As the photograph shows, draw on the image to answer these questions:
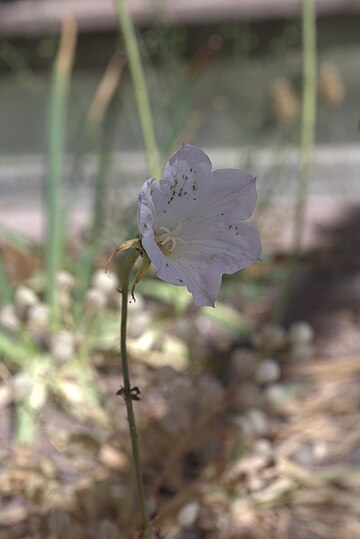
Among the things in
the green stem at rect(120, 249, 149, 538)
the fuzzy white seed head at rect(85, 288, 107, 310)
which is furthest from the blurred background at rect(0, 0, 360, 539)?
the green stem at rect(120, 249, 149, 538)

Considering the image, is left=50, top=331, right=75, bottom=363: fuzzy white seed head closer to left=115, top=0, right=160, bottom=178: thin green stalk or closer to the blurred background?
the blurred background

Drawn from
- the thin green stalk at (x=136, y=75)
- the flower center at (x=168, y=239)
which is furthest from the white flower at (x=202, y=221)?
the thin green stalk at (x=136, y=75)

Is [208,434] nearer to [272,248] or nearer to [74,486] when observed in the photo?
[74,486]

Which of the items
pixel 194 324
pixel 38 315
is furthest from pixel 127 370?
pixel 38 315

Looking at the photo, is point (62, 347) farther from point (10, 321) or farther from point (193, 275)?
point (193, 275)

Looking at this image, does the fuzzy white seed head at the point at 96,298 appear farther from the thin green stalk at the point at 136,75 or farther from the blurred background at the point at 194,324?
the thin green stalk at the point at 136,75

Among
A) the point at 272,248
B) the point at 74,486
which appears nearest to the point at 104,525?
the point at 74,486
